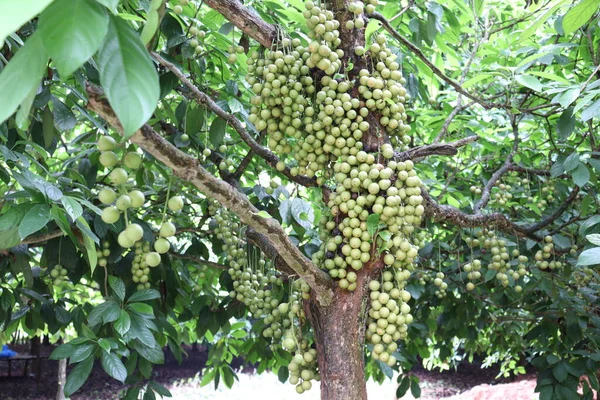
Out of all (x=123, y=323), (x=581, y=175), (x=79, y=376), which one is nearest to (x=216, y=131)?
(x=123, y=323)

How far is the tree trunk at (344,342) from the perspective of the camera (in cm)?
182

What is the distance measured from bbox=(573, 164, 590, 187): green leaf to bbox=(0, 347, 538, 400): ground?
6.22 meters

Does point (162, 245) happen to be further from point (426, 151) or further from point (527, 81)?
point (527, 81)

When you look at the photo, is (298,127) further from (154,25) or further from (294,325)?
(154,25)

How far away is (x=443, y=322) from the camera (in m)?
4.45

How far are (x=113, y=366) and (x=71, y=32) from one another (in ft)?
6.06

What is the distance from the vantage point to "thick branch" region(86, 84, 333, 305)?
1139 mm

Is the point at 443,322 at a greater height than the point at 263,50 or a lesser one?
lesser

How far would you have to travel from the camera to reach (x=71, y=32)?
0.70 meters

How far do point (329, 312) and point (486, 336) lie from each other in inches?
160

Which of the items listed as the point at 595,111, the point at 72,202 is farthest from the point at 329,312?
the point at 595,111

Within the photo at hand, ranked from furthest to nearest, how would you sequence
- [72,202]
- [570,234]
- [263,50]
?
[570,234], [263,50], [72,202]

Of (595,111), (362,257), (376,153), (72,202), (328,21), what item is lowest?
(362,257)

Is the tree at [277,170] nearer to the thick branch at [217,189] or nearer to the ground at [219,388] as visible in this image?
the thick branch at [217,189]
